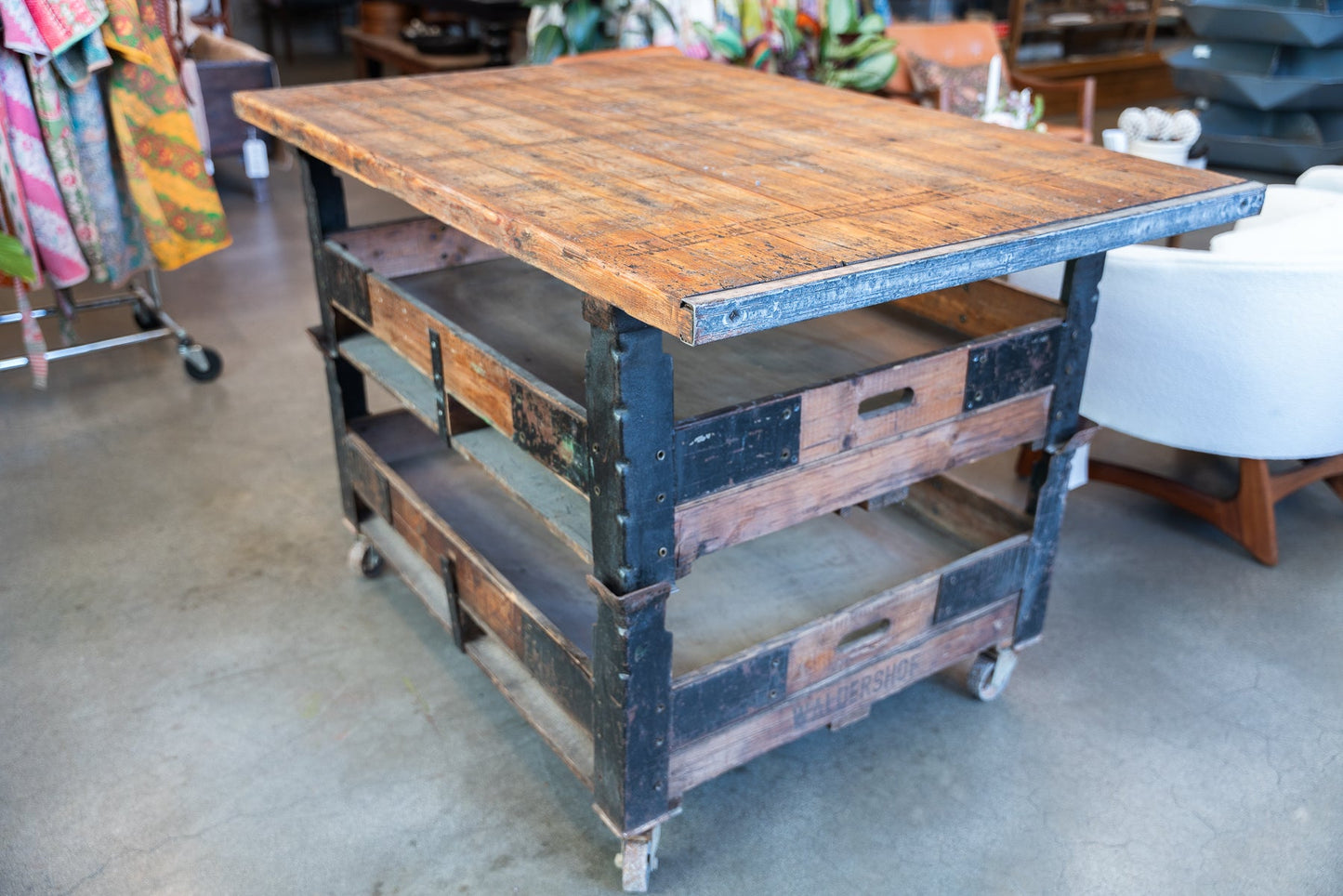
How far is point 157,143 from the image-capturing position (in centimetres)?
266

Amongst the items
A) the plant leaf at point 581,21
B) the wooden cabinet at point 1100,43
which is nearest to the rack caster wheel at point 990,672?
the plant leaf at point 581,21

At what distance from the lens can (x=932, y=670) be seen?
1.79m

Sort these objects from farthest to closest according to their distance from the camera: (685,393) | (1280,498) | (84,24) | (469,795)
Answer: (1280,498) < (84,24) < (469,795) < (685,393)

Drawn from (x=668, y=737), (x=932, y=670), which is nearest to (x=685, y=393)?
(x=668, y=737)

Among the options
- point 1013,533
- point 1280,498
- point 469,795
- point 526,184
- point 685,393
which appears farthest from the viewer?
point 1280,498

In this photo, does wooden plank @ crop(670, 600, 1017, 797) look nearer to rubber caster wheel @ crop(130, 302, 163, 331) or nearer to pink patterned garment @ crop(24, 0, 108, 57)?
pink patterned garment @ crop(24, 0, 108, 57)

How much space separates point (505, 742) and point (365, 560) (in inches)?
23.5

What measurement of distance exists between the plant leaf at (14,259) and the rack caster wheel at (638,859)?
1.73 meters

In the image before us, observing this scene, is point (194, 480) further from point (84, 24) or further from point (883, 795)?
point (883, 795)

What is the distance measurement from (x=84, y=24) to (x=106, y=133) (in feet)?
1.01

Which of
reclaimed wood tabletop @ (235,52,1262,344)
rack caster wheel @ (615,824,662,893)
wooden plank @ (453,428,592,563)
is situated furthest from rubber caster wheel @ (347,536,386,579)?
rack caster wheel @ (615,824,662,893)

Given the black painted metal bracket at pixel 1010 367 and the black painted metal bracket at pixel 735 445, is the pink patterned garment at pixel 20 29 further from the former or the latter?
the black painted metal bracket at pixel 1010 367

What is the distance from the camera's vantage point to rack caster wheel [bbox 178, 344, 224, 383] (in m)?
3.04

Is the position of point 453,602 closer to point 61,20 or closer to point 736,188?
point 736,188
